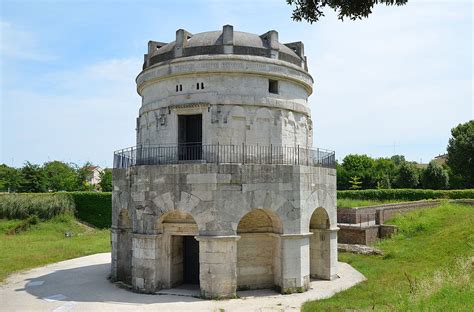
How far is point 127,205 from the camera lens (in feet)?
56.7

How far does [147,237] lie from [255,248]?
4.21 m

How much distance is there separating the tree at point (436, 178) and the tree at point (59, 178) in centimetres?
5213

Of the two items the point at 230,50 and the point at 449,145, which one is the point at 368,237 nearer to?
the point at 230,50

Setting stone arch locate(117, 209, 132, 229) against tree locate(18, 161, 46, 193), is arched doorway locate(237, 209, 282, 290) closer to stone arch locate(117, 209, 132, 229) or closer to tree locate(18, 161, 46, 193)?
stone arch locate(117, 209, 132, 229)

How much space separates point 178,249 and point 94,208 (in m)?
26.0

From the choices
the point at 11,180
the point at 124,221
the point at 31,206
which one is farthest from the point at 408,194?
the point at 11,180

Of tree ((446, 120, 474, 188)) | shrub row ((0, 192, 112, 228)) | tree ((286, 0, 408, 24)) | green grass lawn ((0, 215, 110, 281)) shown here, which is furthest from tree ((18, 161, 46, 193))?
tree ((286, 0, 408, 24))

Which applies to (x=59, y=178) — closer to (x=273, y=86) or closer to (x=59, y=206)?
(x=59, y=206)

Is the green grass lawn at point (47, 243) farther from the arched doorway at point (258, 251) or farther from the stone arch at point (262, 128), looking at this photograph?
the stone arch at point (262, 128)

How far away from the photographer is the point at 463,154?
4884 centimetres

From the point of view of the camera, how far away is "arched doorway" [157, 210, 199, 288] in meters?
16.4

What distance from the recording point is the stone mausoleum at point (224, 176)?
15.4 meters

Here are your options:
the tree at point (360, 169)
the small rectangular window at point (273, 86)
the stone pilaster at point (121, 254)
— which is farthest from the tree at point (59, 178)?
the small rectangular window at point (273, 86)

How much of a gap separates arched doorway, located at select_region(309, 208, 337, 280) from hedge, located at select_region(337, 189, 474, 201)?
25.7m
